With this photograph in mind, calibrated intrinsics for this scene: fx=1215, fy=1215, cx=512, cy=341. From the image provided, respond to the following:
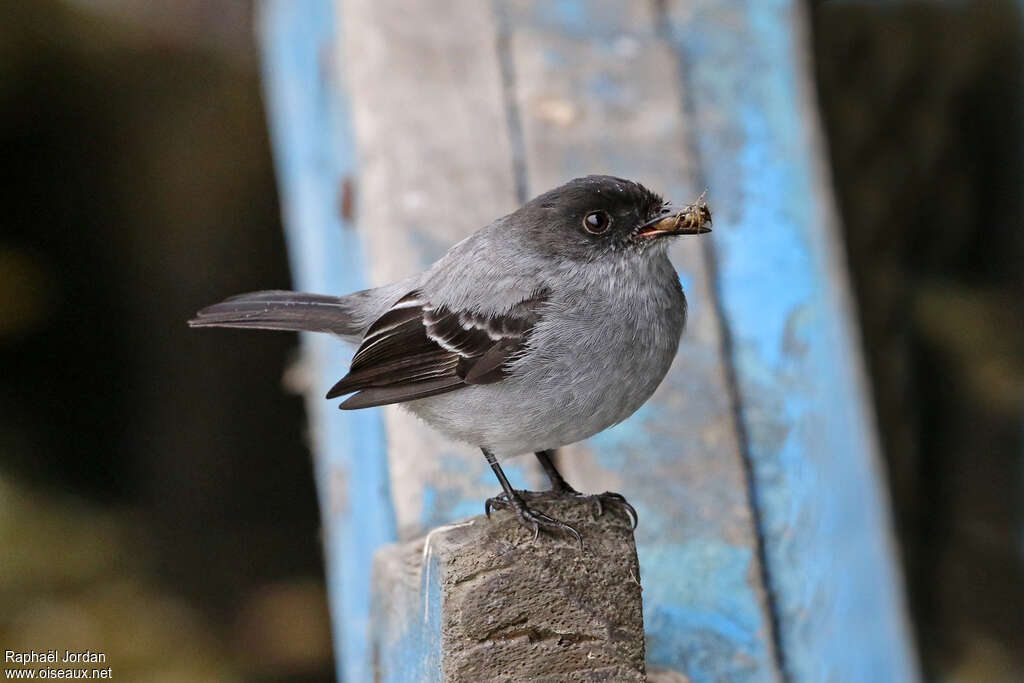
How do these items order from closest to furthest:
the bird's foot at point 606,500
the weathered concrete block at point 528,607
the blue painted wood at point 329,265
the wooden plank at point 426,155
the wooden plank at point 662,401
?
the weathered concrete block at point 528,607, the bird's foot at point 606,500, the wooden plank at point 662,401, the wooden plank at point 426,155, the blue painted wood at point 329,265

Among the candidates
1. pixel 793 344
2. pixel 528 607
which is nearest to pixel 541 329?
pixel 528 607

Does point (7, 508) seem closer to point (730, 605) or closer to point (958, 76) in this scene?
point (730, 605)

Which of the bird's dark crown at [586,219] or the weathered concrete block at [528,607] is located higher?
the bird's dark crown at [586,219]

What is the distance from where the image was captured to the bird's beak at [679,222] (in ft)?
8.91

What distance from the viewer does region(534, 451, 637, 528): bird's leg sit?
265cm

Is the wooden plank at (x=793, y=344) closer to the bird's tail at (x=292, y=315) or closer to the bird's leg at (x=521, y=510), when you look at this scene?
the bird's leg at (x=521, y=510)

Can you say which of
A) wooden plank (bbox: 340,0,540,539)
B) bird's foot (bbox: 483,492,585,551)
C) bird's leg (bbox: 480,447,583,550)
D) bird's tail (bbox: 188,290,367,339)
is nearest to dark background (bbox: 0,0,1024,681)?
wooden plank (bbox: 340,0,540,539)

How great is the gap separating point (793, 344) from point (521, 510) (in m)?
1.10

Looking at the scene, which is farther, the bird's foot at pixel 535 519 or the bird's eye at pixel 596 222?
the bird's eye at pixel 596 222

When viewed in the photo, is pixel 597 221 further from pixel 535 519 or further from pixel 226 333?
pixel 226 333

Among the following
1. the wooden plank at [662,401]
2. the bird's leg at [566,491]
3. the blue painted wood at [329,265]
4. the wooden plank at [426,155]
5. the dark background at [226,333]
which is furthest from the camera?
the dark background at [226,333]

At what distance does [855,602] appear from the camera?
294 centimetres

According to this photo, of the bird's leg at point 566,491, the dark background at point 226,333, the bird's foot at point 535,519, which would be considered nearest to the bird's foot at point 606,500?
the bird's leg at point 566,491

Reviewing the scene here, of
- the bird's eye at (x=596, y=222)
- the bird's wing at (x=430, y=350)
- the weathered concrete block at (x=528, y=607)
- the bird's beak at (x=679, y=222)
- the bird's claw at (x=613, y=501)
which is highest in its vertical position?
the bird's eye at (x=596, y=222)
